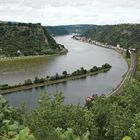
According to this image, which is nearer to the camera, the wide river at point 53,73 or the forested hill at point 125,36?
the wide river at point 53,73

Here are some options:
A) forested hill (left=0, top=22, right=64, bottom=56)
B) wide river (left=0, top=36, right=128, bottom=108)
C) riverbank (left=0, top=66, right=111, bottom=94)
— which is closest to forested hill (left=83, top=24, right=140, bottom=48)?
forested hill (left=0, top=22, right=64, bottom=56)

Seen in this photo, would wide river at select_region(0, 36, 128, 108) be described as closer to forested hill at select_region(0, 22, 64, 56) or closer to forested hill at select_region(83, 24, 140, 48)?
forested hill at select_region(0, 22, 64, 56)

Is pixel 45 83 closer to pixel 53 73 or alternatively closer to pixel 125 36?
pixel 53 73

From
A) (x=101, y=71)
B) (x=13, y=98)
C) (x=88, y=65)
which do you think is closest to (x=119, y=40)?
(x=88, y=65)

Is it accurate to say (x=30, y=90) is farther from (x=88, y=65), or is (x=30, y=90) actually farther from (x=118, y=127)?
(x=118, y=127)

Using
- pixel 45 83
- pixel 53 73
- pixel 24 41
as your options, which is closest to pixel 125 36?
pixel 24 41

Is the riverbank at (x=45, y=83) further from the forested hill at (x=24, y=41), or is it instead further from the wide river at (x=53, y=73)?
the forested hill at (x=24, y=41)

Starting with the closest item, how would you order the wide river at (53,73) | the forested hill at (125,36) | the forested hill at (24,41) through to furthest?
the wide river at (53,73) → the forested hill at (24,41) → the forested hill at (125,36)

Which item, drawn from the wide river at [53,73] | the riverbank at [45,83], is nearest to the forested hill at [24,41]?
the wide river at [53,73]
